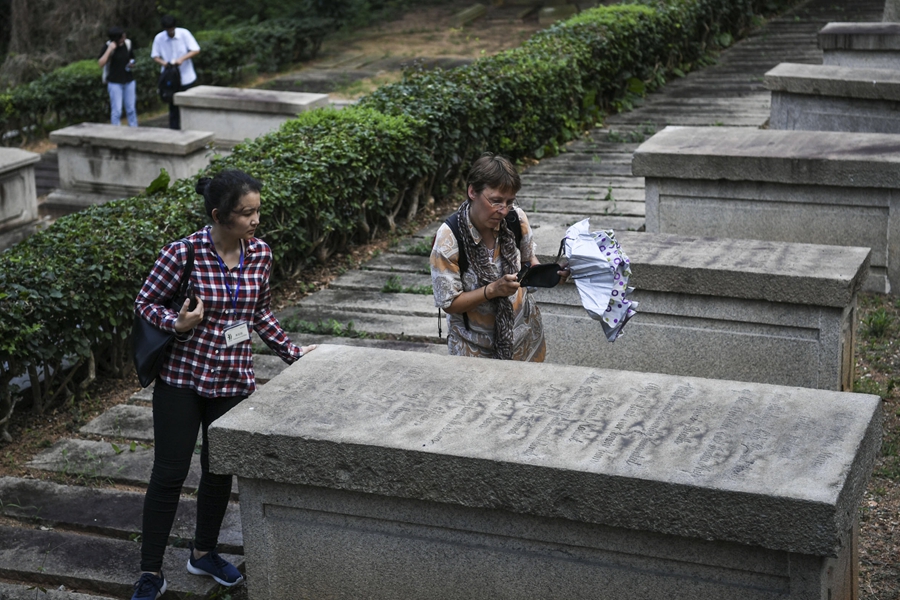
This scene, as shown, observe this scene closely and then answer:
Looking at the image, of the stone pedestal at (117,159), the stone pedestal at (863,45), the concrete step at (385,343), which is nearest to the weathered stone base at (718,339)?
the concrete step at (385,343)

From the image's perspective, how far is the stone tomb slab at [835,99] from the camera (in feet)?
30.2

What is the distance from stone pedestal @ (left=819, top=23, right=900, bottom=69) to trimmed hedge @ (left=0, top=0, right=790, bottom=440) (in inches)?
103

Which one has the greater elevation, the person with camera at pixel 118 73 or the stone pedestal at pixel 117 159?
the person with camera at pixel 118 73

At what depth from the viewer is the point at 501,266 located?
470 centimetres

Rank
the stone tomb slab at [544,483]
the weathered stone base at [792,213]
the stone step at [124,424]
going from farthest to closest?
the weathered stone base at [792,213] < the stone step at [124,424] < the stone tomb slab at [544,483]

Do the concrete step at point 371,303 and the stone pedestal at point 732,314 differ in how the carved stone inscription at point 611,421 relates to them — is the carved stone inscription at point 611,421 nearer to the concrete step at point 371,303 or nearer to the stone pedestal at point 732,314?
the stone pedestal at point 732,314

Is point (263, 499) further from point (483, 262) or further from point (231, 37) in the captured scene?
point (231, 37)

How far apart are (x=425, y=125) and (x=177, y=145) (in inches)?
142

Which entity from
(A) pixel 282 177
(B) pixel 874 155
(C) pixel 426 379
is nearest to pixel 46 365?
(A) pixel 282 177

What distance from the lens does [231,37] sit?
2050cm

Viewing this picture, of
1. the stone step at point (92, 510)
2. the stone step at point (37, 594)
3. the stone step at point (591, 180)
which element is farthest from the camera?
the stone step at point (591, 180)

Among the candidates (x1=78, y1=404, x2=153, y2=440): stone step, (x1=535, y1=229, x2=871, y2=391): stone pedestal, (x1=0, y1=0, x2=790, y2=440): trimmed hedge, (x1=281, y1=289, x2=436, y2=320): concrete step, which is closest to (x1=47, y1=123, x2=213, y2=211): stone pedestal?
(x1=0, y1=0, x2=790, y2=440): trimmed hedge

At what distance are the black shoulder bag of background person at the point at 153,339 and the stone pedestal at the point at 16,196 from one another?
7640 millimetres

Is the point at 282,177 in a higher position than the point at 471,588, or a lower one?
higher
